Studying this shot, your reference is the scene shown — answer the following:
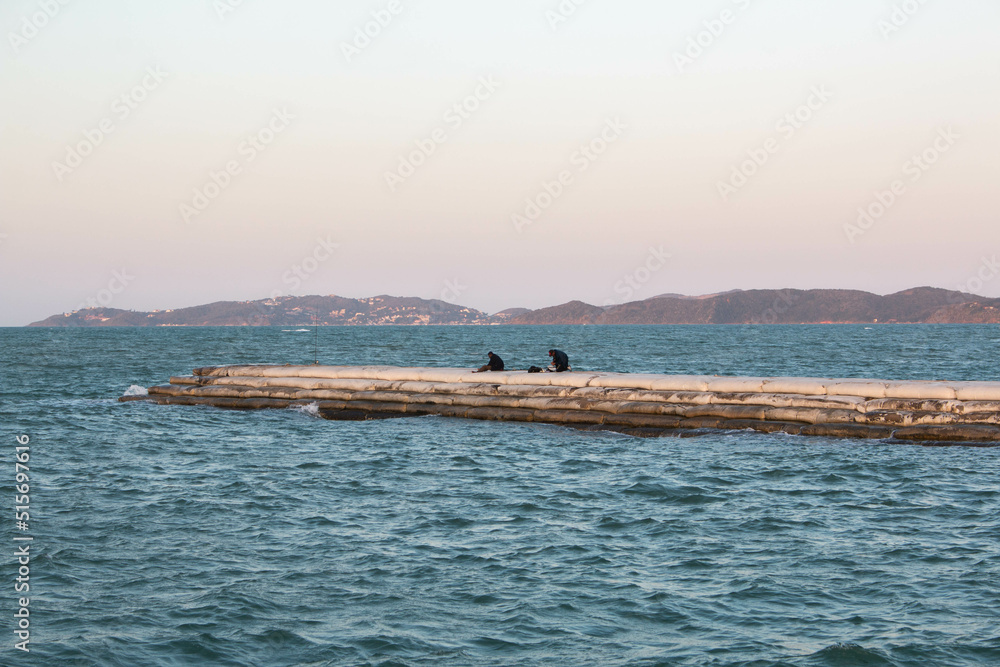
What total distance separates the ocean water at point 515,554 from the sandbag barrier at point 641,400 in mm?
948

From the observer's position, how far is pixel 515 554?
11.9 metres

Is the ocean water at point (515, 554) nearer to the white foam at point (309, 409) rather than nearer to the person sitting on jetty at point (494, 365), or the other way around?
the white foam at point (309, 409)

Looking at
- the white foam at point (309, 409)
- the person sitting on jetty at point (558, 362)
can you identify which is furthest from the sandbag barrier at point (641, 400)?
the person sitting on jetty at point (558, 362)

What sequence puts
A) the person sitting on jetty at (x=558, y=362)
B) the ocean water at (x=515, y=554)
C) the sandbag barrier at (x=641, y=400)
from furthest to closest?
the person sitting on jetty at (x=558, y=362) → the sandbag barrier at (x=641, y=400) → the ocean water at (x=515, y=554)

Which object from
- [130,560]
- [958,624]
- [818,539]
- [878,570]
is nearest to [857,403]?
[818,539]

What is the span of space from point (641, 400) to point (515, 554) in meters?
12.8

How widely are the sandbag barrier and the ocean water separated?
95cm

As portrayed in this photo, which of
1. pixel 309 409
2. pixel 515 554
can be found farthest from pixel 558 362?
pixel 515 554

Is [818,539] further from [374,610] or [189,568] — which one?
[189,568]

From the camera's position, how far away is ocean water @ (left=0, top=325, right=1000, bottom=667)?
8812mm

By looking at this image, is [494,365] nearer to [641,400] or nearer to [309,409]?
[309,409]

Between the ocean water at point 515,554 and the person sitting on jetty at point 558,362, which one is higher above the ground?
the person sitting on jetty at point 558,362

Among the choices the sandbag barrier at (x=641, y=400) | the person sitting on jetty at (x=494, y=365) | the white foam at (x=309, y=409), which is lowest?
the white foam at (x=309, y=409)

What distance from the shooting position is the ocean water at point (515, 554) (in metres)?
8.81
